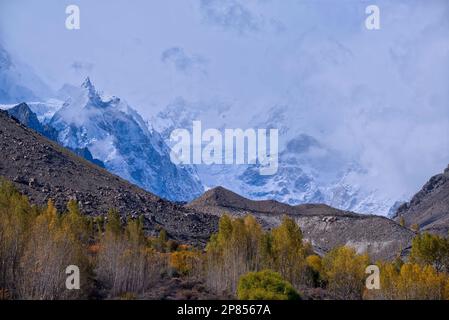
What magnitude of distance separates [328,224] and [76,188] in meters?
76.7

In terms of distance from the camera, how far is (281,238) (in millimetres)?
66375

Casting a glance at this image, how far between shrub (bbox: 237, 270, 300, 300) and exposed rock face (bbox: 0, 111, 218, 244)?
4859 cm

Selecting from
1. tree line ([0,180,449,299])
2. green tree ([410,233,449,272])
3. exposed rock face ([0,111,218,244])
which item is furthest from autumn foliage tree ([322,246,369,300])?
exposed rock face ([0,111,218,244])

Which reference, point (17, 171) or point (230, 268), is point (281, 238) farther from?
point (17, 171)

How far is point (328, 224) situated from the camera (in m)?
165

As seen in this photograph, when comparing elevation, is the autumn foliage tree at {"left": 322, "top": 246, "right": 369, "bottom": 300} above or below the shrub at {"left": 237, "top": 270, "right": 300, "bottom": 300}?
above

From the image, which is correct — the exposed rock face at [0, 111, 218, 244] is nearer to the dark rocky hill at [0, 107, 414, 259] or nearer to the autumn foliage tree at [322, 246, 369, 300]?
the dark rocky hill at [0, 107, 414, 259]

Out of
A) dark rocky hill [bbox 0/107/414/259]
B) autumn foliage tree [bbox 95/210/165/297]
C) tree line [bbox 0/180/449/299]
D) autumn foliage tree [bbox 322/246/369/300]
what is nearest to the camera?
tree line [bbox 0/180/449/299]

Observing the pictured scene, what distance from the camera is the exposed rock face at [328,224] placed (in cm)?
13925

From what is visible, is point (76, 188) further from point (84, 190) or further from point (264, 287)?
point (264, 287)

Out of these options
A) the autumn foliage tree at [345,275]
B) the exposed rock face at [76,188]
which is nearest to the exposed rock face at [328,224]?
the exposed rock face at [76,188]

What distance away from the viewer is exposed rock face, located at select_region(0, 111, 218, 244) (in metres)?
94.6

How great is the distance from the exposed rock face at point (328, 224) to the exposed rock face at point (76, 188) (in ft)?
105

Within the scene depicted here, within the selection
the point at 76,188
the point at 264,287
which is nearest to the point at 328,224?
the point at 76,188
